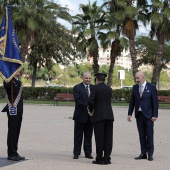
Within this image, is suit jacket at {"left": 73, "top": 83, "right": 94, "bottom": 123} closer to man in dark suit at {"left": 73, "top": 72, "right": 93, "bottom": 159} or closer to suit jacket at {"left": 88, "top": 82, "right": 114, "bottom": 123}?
man in dark suit at {"left": 73, "top": 72, "right": 93, "bottom": 159}

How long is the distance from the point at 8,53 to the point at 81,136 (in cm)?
241

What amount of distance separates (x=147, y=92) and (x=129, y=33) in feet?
77.3

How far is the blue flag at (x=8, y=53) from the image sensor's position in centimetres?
845

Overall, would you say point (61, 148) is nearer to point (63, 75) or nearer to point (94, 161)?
point (94, 161)

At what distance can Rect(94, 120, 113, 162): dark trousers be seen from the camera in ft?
28.8

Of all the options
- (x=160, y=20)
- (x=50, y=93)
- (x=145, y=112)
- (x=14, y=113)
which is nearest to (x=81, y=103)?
(x=145, y=112)

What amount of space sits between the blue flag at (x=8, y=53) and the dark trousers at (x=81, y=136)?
1.90 meters

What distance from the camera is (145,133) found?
9.52 meters

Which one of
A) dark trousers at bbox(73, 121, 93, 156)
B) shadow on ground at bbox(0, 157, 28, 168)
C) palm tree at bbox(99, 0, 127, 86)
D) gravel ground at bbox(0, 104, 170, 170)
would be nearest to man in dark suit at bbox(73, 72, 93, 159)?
dark trousers at bbox(73, 121, 93, 156)

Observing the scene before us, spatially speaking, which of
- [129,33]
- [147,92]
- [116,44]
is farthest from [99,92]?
[116,44]

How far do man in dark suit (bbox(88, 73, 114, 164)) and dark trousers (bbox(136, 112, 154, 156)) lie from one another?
84 centimetres

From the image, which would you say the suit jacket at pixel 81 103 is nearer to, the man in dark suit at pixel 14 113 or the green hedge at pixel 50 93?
the man in dark suit at pixel 14 113

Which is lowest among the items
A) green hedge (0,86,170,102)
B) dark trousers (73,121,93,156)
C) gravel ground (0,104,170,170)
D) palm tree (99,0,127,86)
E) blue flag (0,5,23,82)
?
gravel ground (0,104,170,170)

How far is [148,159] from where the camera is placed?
9.27 m
